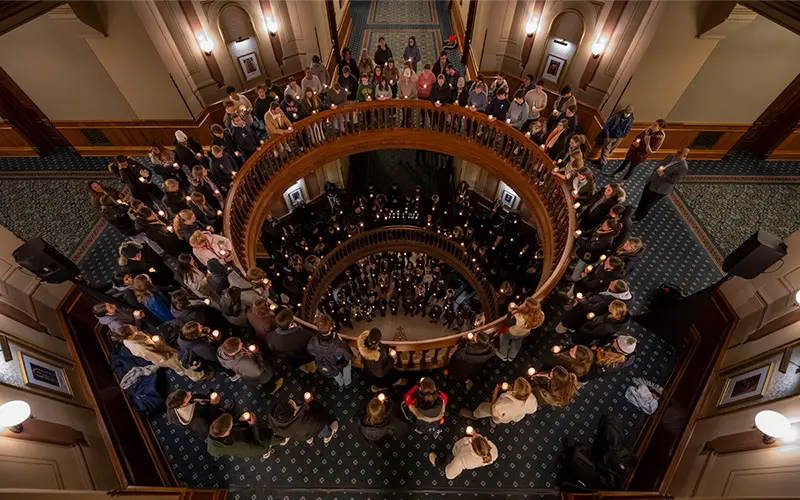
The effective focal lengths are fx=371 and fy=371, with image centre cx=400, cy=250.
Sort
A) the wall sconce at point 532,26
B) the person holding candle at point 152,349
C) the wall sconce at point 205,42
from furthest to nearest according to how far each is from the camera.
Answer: the wall sconce at point 532,26 → the wall sconce at point 205,42 → the person holding candle at point 152,349

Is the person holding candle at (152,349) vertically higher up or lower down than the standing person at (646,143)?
lower down

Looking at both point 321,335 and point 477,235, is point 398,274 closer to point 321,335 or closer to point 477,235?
point 477,235

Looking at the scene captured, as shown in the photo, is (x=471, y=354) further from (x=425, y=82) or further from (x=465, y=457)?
(x=425, y=82)

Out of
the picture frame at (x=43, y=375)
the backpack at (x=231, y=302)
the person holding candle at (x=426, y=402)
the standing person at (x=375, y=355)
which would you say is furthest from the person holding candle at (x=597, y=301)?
the picture frame at (x=43, y=375)

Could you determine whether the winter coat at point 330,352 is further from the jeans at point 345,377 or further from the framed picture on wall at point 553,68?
the framed picture on wall at point 553,68

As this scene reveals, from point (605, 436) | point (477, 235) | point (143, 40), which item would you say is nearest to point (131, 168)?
point (143, 40)

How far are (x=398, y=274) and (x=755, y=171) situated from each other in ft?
30.0

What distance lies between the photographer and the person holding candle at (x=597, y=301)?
4883mm

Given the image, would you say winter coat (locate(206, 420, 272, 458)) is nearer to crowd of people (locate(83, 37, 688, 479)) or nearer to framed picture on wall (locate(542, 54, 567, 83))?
crowd of people (locate(83, 37, 688, 479))

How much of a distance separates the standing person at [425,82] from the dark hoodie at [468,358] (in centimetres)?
574

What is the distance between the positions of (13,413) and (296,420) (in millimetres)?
2842

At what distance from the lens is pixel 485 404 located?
471cm

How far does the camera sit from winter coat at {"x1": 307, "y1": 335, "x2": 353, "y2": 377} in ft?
14.8

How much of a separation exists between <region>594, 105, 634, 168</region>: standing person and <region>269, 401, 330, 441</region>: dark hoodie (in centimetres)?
791
